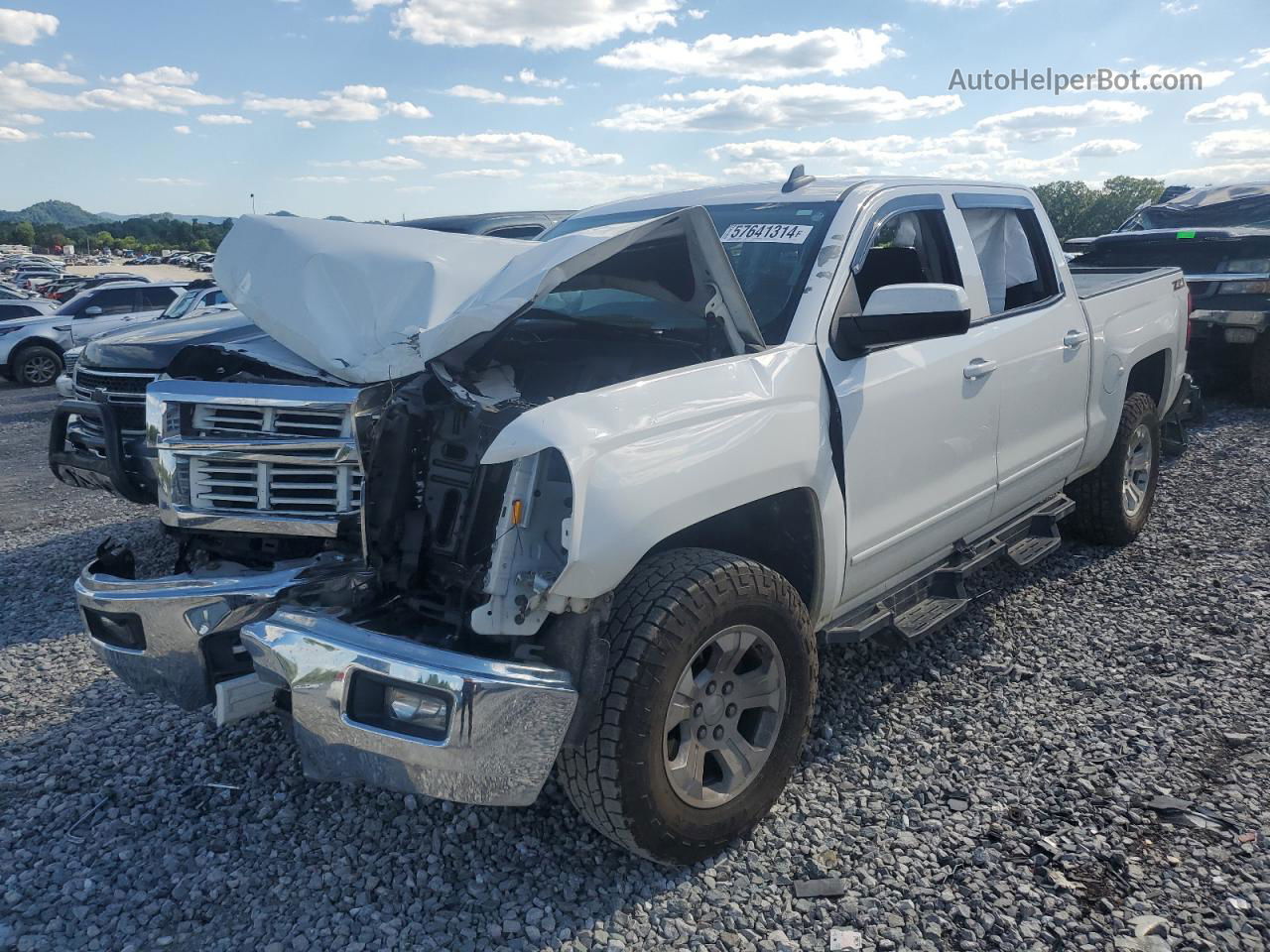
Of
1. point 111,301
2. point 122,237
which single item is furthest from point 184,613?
point 122,237

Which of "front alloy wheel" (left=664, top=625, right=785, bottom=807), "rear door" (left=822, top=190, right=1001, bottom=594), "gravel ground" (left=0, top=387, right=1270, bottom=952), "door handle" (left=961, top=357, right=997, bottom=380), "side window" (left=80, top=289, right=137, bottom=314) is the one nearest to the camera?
"gravel ground" (left=0, top=387, right=1270, bottom=952)

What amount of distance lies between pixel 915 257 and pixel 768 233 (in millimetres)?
743

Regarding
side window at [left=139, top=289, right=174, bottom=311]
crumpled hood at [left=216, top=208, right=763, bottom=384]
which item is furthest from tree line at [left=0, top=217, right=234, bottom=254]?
crumpled hood at [left=216, top=208, right=763, bottom=384]

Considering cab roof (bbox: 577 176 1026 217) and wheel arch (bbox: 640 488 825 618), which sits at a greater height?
cab roof (bbox: 577 176 1026 217)

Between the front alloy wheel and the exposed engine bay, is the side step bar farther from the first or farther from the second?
the exposed engine bay

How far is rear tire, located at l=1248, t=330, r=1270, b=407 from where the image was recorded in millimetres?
9102

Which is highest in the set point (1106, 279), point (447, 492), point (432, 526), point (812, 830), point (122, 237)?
point (122, 237)

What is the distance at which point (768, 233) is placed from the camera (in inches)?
145

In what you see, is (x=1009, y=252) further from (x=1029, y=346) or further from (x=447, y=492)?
(x=447, y=492)

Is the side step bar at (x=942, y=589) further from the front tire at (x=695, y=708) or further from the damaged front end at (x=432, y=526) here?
the damaged front end at (x=432, y=526)

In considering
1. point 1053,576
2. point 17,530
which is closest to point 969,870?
point 1053,576

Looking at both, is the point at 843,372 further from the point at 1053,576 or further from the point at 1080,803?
the point at 1053,576

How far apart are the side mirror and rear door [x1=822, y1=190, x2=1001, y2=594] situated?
0.14m

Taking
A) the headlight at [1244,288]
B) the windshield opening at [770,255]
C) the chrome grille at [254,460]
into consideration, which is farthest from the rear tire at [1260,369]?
the chrome grille at [254,460]
